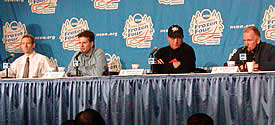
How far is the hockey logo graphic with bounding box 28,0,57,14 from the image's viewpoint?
6457mm

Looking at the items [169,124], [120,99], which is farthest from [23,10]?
[169,124]

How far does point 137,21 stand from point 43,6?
171 centimetres

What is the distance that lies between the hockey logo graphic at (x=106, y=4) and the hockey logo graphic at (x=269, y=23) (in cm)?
234

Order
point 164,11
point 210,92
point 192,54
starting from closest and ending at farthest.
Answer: point 210,92 < point 192,54 < point 164,11

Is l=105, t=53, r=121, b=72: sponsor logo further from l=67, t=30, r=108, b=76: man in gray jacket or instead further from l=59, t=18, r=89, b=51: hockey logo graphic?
l=67, t=30, r=108, b=76: man in gray jacket

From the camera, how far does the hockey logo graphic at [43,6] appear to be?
21.2 feet

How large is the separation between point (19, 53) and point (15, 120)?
8.41ft

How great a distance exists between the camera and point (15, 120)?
4.21 m

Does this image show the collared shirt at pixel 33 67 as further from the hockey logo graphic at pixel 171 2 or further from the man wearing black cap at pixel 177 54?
the hockey logo graphic at pixel 171 2

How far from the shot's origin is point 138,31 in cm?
610

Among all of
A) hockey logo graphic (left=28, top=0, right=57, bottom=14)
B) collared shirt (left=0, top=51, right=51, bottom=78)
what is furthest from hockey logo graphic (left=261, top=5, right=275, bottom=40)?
hockey logo graphic (left=28, top=0, right=57, bottom=14)

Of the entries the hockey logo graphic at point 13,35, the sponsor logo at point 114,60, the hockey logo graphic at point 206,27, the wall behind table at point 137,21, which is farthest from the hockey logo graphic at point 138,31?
the hockey logo graphic at point 13,35

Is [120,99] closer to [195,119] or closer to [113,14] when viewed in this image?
[195,119]

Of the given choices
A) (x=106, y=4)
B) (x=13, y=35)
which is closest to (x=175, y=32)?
(x=106, y=4)
